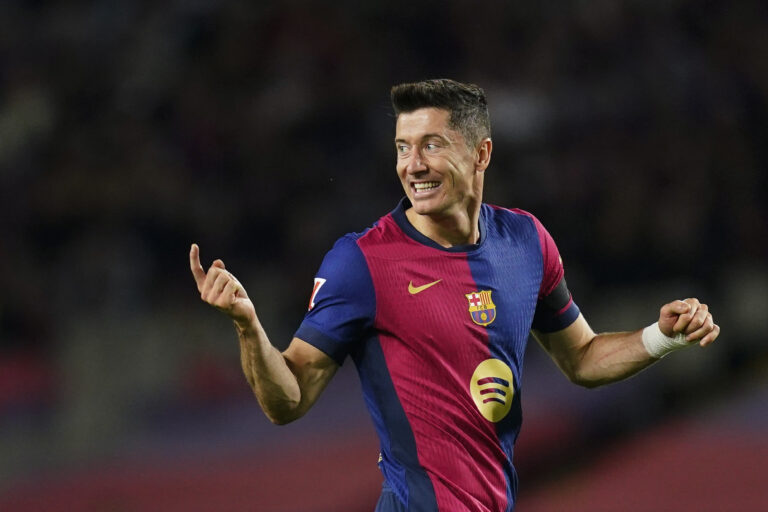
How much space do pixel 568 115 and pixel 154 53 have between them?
290 centimetres

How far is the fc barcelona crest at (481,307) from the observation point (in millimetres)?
3471

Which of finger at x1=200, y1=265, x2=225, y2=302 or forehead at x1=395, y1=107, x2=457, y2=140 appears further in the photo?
forehead at x1=395, y1=107, x2=457, y2=140

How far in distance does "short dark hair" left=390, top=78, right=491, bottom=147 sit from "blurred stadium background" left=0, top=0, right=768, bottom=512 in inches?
113

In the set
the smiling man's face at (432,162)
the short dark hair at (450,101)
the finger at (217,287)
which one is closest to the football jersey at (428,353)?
the smiling man's face at (432,162)

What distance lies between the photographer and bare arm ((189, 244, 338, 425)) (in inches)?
116

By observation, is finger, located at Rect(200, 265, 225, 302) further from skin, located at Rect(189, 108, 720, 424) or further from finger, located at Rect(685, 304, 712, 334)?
finger, located at Rect(685, 304, 712, 334)

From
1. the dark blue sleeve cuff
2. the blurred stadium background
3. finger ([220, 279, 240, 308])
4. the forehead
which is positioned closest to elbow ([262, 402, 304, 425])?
the dark blue sleeve cuff

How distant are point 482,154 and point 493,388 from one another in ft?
2.60

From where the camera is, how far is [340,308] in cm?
336

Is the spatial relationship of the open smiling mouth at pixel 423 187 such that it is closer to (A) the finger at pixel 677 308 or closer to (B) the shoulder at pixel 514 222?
(B) the shoulder at pixel 514 222

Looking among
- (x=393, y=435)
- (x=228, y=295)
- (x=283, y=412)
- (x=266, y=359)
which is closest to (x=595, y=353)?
(x=393, y=435)

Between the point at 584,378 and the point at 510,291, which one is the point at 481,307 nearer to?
the point at 510,291

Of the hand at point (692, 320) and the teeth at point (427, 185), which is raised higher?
the teeth at point (427, 185)

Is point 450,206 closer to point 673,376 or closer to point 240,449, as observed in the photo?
point 240,449
